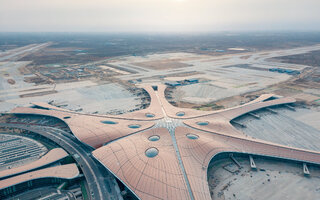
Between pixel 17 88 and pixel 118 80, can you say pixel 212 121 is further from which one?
pixel 17 88

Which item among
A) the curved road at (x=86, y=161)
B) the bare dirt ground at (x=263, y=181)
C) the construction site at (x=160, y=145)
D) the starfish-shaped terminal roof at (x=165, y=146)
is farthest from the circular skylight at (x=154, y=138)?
the bare dirt ground at (x=263, y=181)

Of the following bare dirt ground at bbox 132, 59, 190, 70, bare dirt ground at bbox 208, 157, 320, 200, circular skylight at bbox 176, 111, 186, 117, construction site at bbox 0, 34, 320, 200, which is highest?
bare dirt ground at bbox 132, 59, 190, 70

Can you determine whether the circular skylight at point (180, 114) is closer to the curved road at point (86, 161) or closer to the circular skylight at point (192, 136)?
the circular skylight at point (192, 136)

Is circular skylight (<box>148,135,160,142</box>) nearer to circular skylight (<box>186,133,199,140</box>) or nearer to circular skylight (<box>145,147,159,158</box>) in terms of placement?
circular skylight (<box>145,147,159,158</box>)

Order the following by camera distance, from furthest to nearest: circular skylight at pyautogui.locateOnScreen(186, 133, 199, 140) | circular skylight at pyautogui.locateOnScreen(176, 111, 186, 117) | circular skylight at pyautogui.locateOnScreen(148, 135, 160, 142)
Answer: circular skylight at pyautogui.locateOnScreen(176, 111, 186, 117)
circular skylight at pyautogui.locateOnScreen(186, 133, 199, 140)
circular skylight at pyautogui.locateOnScreen(148, 135, 160, 142)

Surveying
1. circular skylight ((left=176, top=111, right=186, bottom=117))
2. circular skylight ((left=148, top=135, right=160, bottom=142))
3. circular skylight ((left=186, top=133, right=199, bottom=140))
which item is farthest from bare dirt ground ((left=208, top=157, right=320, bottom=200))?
circular skylight ((left=176, top=111, right=186, bottom=117))

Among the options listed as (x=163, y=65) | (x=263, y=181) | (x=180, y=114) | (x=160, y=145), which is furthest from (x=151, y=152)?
(x=163, y=65)

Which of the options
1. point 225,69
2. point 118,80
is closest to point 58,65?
point 118,80
